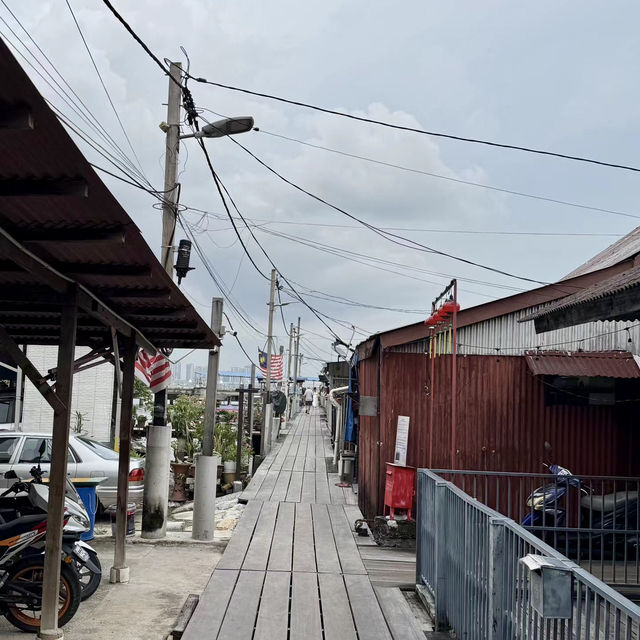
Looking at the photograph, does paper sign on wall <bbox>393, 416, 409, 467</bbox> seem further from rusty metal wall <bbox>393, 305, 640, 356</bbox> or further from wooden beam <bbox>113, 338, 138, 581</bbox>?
wooden beam <bbox>113, 338, 138, 581</bbox>

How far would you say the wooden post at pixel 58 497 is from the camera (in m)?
5.46

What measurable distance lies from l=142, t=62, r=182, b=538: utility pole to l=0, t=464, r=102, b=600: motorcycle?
2.27m

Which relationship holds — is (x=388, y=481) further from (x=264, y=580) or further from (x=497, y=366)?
(x=264, y=580)

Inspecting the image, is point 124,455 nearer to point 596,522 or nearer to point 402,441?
point 402,441

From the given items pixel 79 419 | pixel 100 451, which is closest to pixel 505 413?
pixel 100 451

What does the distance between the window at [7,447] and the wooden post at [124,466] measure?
4006 mm

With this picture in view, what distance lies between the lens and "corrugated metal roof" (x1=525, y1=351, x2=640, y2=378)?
32.6 feet

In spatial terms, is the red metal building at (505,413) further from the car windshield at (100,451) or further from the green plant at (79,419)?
the green plant at (79,419)

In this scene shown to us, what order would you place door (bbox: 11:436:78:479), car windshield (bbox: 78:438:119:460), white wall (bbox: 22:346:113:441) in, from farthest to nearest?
white wall (bbox: 22:346:113:441)
car windshield (bbox: 78:438:119:460)
door (bbox: 11:436:78:479)

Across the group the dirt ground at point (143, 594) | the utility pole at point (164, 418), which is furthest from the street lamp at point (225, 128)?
the dirt ground at point (143, 594)

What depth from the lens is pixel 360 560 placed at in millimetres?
8398

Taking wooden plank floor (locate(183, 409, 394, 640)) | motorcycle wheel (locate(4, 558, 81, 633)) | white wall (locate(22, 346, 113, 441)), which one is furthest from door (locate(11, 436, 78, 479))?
white wall (locate(22, 346, 113, 441))

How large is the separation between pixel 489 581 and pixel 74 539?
3415 mm

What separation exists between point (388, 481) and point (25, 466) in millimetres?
5178
